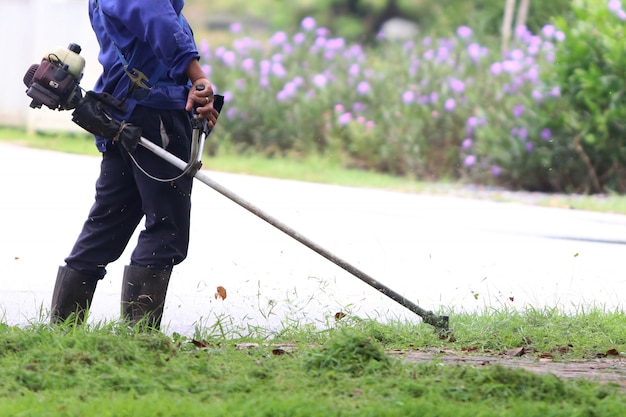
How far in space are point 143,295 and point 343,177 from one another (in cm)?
739

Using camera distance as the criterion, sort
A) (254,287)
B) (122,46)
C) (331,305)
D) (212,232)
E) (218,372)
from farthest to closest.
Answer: (212,232), (254,287), (331,305), (122,46), (218,372)

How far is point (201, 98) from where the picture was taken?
4.31 m

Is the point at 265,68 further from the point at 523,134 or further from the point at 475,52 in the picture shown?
the point at 523,134

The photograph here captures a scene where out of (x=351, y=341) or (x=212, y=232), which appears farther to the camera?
(x=212, y=232)

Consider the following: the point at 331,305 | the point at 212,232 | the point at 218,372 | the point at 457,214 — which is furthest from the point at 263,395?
the point at 457,214

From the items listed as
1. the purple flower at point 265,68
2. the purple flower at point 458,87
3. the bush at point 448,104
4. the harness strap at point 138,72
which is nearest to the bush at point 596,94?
the bush at point 448,104

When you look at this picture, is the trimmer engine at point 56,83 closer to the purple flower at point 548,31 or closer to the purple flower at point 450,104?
the purple flower at point 450,104

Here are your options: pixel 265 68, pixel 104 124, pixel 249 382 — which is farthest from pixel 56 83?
pixel 265 68

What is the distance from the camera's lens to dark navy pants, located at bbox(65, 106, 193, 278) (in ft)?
14.8

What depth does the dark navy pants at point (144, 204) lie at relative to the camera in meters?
4.50

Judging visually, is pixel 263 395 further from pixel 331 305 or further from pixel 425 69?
pixel 425 69

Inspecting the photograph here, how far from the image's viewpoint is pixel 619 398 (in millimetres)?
3613

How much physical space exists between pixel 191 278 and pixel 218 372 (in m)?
3.10

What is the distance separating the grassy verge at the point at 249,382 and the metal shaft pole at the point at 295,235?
1.30 feet
